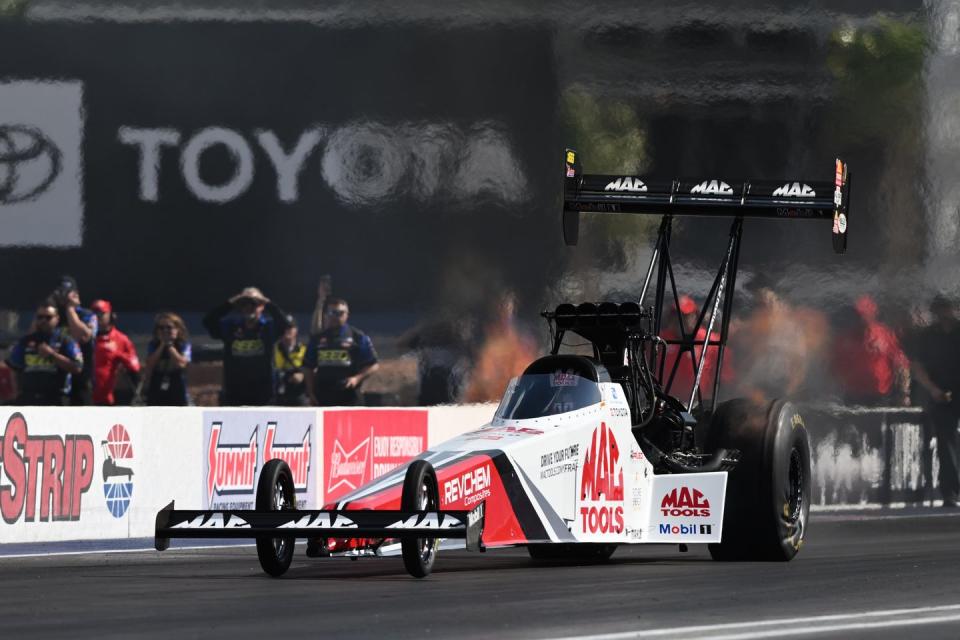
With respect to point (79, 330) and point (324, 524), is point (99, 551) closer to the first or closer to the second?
point (324, 524)

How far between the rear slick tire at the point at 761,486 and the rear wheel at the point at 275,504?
3.58 meters

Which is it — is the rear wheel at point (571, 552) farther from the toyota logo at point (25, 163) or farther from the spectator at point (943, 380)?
the toyota logo at point (25, 163)

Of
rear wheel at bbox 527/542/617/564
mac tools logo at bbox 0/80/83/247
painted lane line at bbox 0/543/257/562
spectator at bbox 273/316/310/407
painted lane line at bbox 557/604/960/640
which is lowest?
painted lane line at bbox 0/543/257/562

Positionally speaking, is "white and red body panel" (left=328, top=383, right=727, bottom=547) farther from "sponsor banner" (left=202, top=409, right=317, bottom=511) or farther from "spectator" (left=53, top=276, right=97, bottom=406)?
"spectator" (left=53, top=276, right=97, bottom=406)

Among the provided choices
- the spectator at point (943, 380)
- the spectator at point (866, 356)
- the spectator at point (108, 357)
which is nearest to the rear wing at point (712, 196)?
the spectator at point (943, 380)

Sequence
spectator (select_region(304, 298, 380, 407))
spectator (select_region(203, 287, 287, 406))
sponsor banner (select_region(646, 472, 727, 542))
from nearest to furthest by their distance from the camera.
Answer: sponsor banner (select_region(646, 472, 727, 542)), spectator (select_region(304, 298, 380, 407)), spectator (select_region(203, 287, 287, 406))

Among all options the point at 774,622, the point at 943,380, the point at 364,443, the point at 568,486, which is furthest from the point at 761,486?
the point at 943,380

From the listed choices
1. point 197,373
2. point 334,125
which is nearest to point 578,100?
point 334,125

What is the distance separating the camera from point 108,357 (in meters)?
24.8

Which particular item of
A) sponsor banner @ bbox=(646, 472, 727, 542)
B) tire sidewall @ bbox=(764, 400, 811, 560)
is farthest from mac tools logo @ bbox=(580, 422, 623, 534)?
tire sidewall @ bbox=(764, 400, 811, 560)

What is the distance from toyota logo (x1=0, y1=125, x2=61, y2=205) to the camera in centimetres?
3055

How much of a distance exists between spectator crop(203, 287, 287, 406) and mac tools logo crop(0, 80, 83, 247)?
172 inches

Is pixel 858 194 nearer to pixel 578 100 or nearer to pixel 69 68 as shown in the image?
pixel 578 100

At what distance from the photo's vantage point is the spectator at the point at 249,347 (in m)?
27.0
